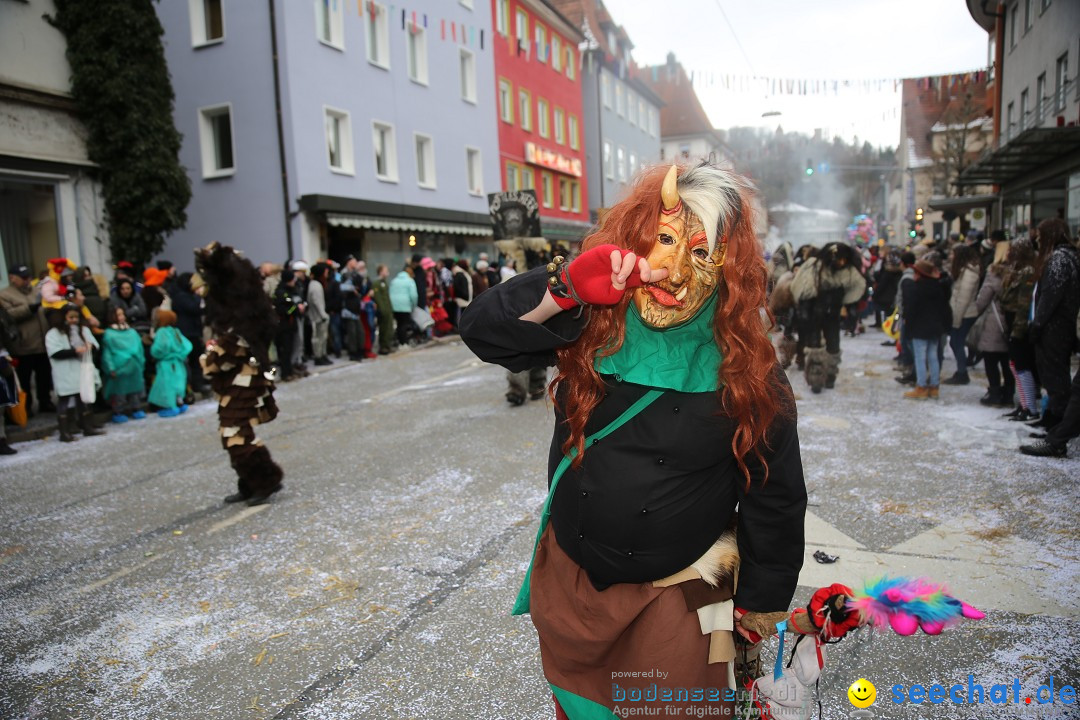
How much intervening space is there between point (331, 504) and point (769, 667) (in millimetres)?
3663

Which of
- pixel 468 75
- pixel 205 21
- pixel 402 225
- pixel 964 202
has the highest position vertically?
pixel 468 75

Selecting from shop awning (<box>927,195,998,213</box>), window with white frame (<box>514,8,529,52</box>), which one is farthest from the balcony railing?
window with white frame (<box>514,8,529,52</box>)

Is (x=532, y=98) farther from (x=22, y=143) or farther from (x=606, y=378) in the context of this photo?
(x=606, y=378)

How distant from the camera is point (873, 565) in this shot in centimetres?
407

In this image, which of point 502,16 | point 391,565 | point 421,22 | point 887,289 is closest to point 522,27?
point 502,16

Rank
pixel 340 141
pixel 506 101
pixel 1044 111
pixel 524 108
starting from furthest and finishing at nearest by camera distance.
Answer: pixel 524 108
pixel 506 101
pixel 340 141
pixel 1044 111

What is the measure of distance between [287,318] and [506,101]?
20.4 m

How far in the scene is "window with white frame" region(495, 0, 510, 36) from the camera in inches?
1116

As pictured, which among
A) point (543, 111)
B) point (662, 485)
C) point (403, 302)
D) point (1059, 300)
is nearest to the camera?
point (662, 485)

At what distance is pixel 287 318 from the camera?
12.3 metres

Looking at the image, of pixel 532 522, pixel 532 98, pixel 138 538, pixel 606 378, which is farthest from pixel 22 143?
pixel 532 98

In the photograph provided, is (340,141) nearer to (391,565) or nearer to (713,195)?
(391,565)

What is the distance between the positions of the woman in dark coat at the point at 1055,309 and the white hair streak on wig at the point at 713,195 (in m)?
5.75

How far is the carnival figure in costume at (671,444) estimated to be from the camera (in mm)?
1803
